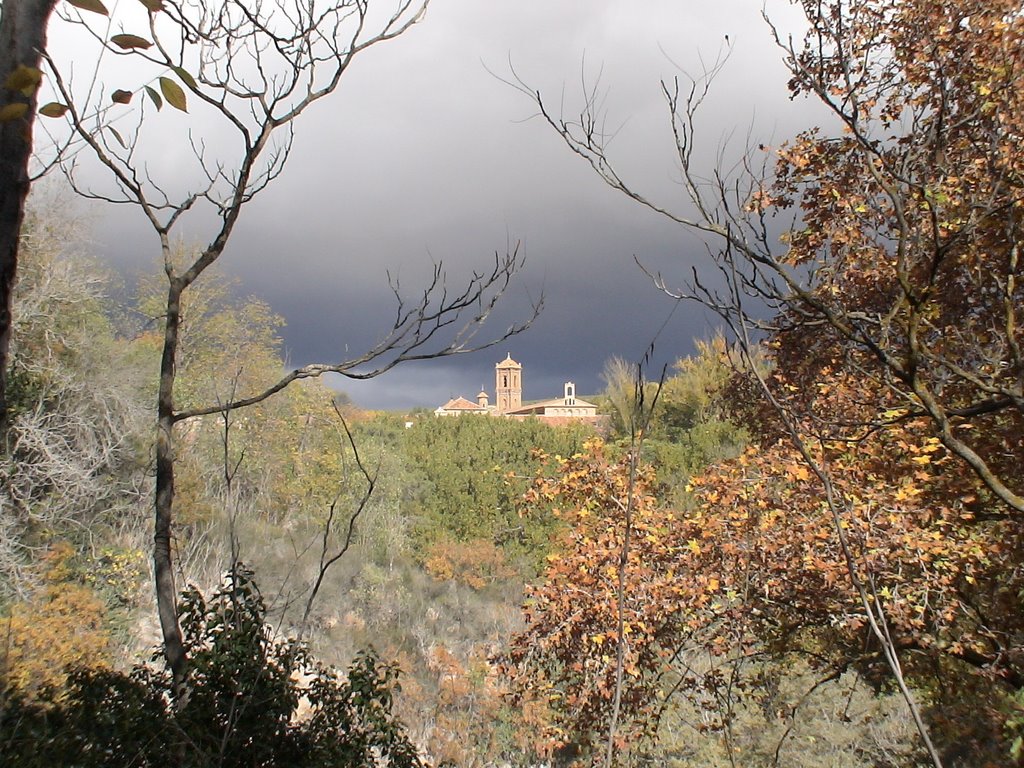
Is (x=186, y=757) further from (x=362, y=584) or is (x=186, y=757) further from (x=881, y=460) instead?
(x=362, y=584)

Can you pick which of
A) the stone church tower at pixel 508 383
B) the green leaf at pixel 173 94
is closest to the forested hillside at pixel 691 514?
the green leaf at pixel 173 94

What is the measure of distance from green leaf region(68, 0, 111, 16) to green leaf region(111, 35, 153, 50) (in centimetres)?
7

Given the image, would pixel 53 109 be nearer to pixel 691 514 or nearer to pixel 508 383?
pixel 691 514

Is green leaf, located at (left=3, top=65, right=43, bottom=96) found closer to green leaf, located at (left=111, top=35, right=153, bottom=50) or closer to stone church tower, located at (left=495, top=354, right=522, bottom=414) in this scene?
green leaf, located at (left=111, top=35, right=153, bottom=50)

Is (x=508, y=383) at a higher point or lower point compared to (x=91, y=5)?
higher

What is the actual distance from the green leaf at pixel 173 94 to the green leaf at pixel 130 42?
80 millimetres

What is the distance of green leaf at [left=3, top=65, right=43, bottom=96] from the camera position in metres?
0.84

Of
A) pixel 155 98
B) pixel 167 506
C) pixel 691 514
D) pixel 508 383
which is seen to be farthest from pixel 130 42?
pixel 508 383

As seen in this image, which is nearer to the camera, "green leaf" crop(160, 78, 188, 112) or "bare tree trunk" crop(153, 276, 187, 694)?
"green leaf" crop(160, 78, 188, 112)

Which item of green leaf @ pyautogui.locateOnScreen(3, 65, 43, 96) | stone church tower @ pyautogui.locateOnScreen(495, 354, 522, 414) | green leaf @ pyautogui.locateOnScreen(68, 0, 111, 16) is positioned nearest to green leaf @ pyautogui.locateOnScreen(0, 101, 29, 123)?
green leaf @ pyautogui.locateOnScreen(3, 65, 43, 96)

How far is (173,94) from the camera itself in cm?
91

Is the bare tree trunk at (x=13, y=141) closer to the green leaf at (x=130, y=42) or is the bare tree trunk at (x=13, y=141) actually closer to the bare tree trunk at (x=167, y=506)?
the green leaf at (x=130, y=42)

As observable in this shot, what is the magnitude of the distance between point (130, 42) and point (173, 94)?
0.11 meters

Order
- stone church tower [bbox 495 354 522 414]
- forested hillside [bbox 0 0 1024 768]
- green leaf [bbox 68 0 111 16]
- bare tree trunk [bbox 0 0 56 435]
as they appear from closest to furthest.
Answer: green leaf [bbox 68 0 111 16], bare tree trunk [bbox 0 0 56 435], forested hillside [bbox 0 0 1024 768], stone church tower [bbox 495 354 522 414]
